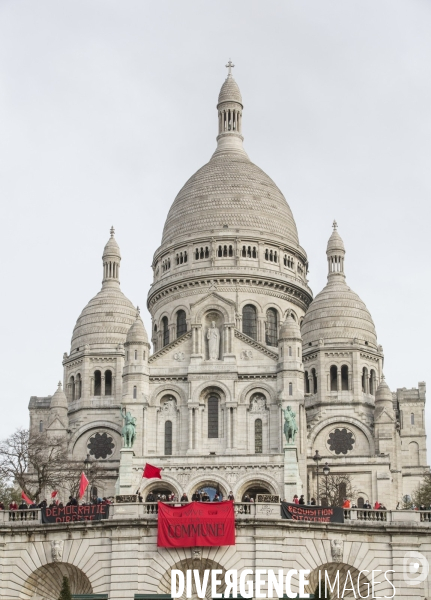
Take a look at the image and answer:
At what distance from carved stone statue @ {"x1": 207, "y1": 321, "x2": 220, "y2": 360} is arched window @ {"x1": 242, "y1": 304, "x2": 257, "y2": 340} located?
8.83 metres

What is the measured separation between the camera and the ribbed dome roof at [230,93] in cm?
12688

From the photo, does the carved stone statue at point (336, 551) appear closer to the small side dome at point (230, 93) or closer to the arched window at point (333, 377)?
the arched window at point (333, 377)

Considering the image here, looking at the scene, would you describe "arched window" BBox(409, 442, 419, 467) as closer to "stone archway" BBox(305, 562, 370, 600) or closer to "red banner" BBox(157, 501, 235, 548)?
"stone archway" BBox(305, 562, 370, 600)

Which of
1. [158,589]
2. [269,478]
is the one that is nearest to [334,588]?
[158,589]

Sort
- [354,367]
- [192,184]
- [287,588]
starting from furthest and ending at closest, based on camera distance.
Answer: [192,184]
[354,367]
[287,588]

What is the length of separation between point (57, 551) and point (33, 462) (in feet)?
115

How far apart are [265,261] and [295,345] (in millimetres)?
17293

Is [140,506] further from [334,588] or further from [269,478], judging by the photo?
[269,478]

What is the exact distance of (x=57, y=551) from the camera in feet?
158

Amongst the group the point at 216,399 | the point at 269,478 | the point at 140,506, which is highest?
the point at 216,399

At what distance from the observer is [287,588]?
46.6 meters

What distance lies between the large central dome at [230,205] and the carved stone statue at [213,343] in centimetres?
1555

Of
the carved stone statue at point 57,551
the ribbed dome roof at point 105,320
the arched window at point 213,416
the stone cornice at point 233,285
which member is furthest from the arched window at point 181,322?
the carved stone statue at point 57,551

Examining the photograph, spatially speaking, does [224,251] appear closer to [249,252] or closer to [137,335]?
[249,252]
